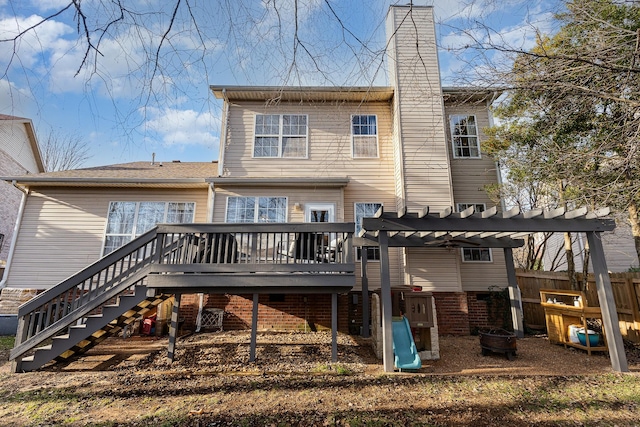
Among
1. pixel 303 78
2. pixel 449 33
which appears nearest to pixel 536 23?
pixel 449 33

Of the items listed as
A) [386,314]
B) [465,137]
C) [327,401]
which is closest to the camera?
[327,401]

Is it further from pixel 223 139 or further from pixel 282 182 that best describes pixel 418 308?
pixel 223 139

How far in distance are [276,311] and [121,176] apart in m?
6.47

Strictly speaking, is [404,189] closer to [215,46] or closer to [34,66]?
[215,46]

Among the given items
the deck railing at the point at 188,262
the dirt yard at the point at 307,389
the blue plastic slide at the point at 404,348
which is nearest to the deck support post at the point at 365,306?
the dirt yard at the point at 307,389

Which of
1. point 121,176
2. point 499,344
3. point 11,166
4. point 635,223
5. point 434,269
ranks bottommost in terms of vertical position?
point 499,344

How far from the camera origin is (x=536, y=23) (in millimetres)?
3512

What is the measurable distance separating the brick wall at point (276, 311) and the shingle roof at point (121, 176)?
3654 millimetres

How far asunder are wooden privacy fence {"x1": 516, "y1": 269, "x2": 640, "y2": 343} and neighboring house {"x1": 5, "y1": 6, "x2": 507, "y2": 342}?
0.97m

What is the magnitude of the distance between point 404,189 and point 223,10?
7.55 m

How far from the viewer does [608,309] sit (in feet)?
18.3

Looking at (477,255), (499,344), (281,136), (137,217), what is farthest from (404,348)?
(137,217)

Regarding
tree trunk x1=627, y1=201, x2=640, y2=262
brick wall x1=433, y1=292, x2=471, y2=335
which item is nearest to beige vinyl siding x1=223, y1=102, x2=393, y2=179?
brick wall x1=433, y1=292, x2=471, y2=335

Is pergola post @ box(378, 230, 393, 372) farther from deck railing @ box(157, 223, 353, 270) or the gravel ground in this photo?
deck railing @ box(157, 223, 353, 270)
